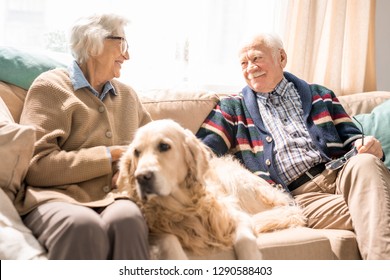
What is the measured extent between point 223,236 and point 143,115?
74 centimetres

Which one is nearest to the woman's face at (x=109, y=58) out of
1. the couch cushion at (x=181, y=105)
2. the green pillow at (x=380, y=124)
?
the couch cushion at (x=181, y=105)

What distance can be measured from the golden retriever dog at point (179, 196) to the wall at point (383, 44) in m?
2.45

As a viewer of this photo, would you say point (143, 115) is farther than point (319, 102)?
No

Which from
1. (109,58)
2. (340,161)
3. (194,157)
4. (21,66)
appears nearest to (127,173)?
(194,157)

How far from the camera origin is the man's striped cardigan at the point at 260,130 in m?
2.39

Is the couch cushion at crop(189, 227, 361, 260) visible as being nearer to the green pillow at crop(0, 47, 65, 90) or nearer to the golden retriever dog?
the golden retriever dog

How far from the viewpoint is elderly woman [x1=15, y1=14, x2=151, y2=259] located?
150 centimetres

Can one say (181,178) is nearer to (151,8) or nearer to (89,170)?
(89,170)

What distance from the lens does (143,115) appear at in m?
2.21

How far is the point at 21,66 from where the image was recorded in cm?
220

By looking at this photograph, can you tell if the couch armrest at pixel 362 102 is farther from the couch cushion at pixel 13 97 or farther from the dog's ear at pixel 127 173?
the couch cushion at pixel 13 97

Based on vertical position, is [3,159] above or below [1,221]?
above

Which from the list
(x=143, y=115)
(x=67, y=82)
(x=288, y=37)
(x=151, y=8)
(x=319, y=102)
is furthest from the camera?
(x=288, y=37)

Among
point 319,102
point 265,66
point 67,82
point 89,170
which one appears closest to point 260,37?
point 265,66
